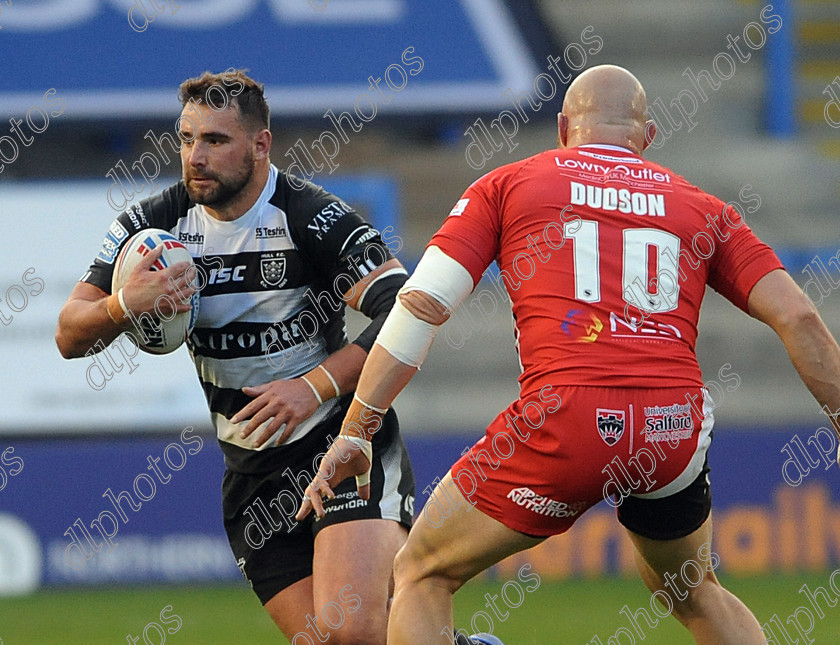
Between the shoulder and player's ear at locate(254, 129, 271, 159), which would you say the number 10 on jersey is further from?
the shoulder

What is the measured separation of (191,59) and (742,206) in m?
5.89

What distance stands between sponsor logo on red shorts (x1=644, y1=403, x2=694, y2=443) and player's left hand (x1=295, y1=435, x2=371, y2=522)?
0.88 metres

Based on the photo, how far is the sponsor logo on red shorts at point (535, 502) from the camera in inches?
146

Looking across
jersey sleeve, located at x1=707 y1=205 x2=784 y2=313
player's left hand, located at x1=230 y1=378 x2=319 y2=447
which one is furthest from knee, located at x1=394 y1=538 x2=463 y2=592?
jersey sleeve, located at x1=707 y1=205 x2=784 y2=313

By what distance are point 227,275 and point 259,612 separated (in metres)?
4.56

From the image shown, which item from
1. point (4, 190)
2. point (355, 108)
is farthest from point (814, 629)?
point (4, 190)

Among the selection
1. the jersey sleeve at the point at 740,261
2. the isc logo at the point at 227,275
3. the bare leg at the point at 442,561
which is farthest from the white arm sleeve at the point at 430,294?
the isc logo at the point at 227,275

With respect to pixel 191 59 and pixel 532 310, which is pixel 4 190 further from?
pixel 532 310

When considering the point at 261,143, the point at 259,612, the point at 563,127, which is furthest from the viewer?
the point at 259,612

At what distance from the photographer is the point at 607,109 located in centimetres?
402

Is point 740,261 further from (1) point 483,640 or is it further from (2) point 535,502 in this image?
(1) point 483,640

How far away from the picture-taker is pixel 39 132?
11.7 m

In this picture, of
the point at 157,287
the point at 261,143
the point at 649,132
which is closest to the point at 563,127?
the point at 649,132

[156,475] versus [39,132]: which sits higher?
[39,132]
